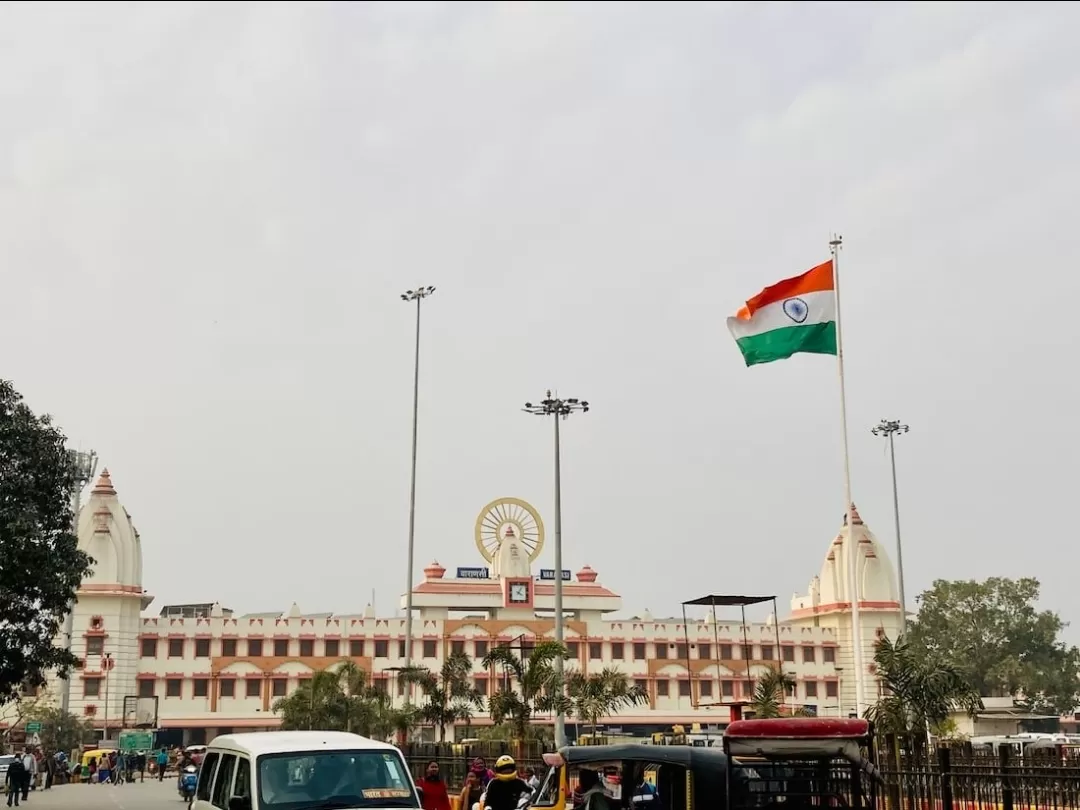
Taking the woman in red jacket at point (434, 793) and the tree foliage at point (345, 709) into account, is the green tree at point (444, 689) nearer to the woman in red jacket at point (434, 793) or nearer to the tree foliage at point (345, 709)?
the tree foliage at point (345, 709)

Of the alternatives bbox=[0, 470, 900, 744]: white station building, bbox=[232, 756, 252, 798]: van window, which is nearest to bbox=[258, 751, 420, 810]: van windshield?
bbox=[232, 756, 252, 798]: van window

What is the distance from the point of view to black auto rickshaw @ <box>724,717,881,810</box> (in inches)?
440

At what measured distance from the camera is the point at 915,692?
23312 millimetres

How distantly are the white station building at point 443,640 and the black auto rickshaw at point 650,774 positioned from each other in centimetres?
4693

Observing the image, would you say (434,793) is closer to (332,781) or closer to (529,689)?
(332,781)

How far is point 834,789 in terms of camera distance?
1145 centimetres

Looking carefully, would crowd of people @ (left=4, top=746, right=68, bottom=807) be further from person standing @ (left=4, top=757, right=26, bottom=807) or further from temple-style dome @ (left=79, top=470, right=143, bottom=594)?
temple-style dome @ (left=79, top=470, right=143, bottom=594)

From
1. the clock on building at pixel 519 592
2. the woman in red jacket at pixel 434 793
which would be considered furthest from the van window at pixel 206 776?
the clock on building at pixel 519 592

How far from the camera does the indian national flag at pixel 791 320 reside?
971 inches

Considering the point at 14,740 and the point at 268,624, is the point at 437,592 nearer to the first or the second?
the point at 268,624

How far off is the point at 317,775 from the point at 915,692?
1619cm

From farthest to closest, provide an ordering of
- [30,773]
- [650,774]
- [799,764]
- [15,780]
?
[30,773]
[15,780]
[650,774]
[799,764]

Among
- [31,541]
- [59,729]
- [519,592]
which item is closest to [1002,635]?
[519,592]

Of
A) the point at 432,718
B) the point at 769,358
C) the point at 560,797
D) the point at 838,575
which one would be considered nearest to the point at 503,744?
the point at 432,718
